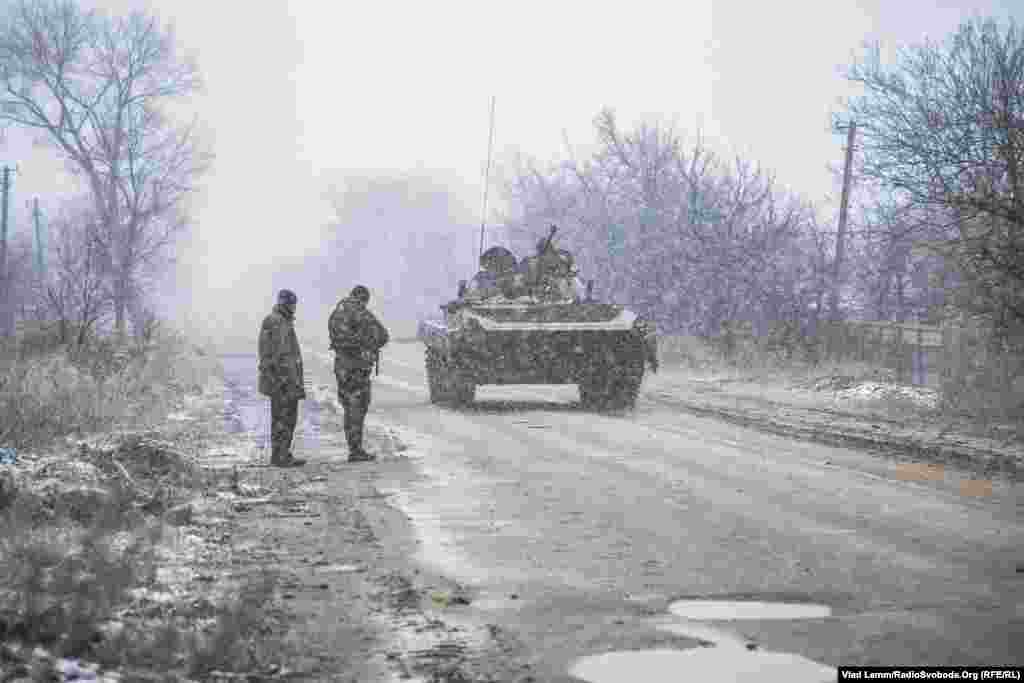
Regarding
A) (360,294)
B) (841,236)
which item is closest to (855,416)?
(360,294)

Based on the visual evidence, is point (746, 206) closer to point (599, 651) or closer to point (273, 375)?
point (273, 375)

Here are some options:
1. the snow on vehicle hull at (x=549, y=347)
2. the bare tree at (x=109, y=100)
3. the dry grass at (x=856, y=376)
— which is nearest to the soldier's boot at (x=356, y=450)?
the snow on vehicle hull at (x=549, y=347)

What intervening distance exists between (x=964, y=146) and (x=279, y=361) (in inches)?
374

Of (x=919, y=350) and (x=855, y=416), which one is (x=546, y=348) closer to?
(x=855, y=416)

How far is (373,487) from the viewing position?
1153 centimetres

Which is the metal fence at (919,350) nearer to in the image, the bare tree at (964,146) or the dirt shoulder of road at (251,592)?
the bare tree at (964,146)

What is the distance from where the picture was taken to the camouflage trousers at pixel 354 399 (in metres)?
13.8

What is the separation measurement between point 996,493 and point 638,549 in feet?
12.8

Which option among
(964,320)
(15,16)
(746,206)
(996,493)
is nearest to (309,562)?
(996,493)

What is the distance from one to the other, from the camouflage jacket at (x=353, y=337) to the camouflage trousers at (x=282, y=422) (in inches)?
37.4

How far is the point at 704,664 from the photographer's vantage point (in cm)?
573

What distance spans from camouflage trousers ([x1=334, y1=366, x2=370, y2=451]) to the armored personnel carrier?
5452 millimetres

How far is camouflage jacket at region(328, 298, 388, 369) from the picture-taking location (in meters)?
14.3

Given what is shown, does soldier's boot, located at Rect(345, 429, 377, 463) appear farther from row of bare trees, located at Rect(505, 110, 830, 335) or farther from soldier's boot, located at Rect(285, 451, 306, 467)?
row of bare trees, located at Rect(505, 110, 830, 335)
